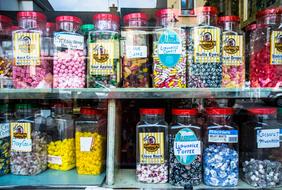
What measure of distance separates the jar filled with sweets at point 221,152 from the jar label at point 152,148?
0.19 metres

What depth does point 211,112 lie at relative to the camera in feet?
3.94

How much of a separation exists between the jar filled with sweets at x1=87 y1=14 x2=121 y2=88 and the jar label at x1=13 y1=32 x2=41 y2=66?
22cm

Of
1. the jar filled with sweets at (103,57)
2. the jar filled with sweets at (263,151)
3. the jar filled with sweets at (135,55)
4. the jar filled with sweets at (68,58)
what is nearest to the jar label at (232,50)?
the jar filled with sweets at (263,151)

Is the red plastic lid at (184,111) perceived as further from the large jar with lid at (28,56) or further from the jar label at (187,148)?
the large jar with lid at (28,56)

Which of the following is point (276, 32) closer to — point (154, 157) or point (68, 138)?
point (154, 157)

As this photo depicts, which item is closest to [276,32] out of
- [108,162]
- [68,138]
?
[108,162]

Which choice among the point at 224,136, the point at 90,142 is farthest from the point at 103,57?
the point at 224,136

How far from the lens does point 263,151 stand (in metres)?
1.22

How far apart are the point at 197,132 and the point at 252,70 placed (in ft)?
1.17

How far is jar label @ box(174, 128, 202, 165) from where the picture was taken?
46.6 inches

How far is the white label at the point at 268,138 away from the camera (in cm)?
120

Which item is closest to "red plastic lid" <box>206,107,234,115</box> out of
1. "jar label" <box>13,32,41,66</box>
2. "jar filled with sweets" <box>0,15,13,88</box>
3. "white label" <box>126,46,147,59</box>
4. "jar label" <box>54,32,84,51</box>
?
"white label" <box>126,46,147,59</box>

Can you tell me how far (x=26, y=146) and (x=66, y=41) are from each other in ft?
1.64

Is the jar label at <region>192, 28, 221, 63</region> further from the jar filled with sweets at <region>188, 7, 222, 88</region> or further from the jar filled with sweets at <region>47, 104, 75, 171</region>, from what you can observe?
the jar filled with sweets at <region>47, 104, 75, 171</region>
